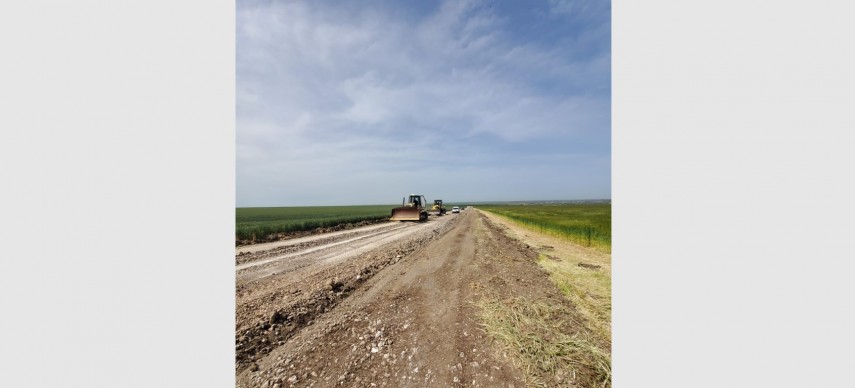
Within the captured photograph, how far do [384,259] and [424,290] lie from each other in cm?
205

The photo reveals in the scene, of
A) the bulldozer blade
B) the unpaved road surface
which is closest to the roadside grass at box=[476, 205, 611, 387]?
the unpaved road surface

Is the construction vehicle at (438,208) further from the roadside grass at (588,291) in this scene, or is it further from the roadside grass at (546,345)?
the roadside grass at (546,345)

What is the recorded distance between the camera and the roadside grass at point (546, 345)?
195 cm

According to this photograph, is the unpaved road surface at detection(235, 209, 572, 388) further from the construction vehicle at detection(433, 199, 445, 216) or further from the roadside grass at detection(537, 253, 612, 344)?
the construction vehicle at detection(433, 199, 445, 216)

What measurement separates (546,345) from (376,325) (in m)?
1.68

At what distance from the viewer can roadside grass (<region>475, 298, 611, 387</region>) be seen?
195 cm

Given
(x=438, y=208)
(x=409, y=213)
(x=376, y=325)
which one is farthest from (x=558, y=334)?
(x=438, y=208)

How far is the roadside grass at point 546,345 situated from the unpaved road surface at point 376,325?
11cm

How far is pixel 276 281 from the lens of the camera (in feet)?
14.7

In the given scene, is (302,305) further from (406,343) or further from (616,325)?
(616,325)

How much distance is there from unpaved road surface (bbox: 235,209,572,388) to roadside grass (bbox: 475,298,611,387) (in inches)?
4.2

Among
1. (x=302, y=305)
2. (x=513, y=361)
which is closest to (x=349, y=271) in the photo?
(x=302, y=305)

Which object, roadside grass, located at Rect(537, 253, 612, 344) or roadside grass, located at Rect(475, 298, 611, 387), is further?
roadside grass, located at Rect(537, 253, 612, 344)

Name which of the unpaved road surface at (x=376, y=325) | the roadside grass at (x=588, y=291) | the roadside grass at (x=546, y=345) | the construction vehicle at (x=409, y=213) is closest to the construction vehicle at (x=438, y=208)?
the construction vehicle at (x=409, y=213)
